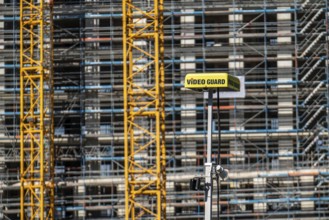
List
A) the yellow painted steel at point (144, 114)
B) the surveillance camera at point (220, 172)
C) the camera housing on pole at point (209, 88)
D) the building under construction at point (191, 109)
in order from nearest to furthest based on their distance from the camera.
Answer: the camera housing on pole at point (209, 88)
the surveillance camera at point (220, 172)
the yellow painted steel at point (144, 114)
the building under construction at point (191, 109)

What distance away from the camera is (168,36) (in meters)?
42.0

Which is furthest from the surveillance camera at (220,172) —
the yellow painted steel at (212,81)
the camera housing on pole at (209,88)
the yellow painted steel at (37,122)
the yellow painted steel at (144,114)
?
the yellow painted steel at (37,122)

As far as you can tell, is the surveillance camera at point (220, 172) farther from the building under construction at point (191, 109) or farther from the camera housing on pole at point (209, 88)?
the building under construction at point (191, 109)

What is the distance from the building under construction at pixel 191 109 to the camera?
40.8 metres

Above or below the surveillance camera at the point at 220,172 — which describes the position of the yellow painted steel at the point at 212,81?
above

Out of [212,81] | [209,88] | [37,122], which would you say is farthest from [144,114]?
[212,81]

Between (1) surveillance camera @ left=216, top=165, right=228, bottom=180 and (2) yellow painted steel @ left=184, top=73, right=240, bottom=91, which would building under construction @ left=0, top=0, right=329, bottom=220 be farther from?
(2) yellow painted steel @ left=184, top=73, right=240, bottom=91

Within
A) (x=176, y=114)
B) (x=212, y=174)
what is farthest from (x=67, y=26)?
(x=212, y=174)

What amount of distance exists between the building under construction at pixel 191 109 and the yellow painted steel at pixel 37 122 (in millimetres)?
651

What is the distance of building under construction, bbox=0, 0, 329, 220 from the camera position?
40750mm

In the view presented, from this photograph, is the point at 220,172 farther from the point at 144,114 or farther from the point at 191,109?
the point at 191,109

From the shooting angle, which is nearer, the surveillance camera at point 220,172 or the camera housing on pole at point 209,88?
the camera housing on pole at point 209,88

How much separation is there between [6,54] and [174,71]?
6954 mm

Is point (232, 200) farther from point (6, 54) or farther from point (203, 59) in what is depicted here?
point (6, 54)
